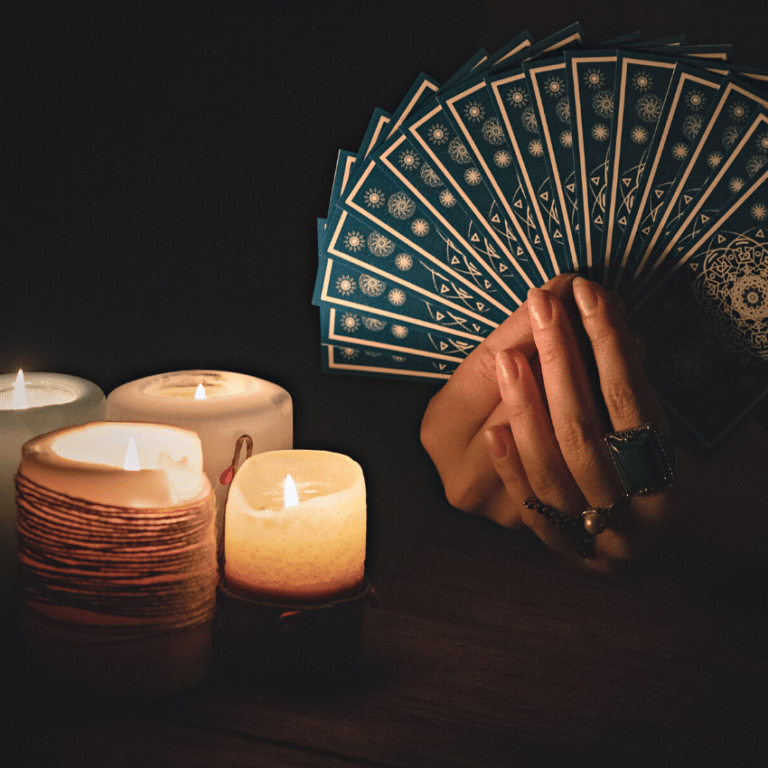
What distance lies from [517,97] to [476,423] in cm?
38

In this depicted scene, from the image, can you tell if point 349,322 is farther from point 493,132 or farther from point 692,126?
point 692,126

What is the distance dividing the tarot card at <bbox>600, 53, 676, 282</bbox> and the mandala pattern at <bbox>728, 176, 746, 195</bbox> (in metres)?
0.09

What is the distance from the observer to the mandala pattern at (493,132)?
2.96 ft

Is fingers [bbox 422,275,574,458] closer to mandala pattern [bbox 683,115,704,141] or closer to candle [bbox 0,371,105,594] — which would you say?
mandala pattern [bbox 683,115,704,141]

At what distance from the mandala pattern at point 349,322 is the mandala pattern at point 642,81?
42 centimetres

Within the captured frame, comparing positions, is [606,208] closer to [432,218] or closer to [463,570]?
[432,218]

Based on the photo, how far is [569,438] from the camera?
2.55ft

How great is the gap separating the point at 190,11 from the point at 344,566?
776 mm

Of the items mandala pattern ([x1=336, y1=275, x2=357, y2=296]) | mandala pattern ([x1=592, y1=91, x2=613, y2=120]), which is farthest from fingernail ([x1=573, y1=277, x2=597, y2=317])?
mandala pattern ([x1=336, y1=275, x2=357, y2=296])

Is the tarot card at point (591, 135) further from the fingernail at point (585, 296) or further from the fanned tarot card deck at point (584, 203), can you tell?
the fingernail at point (585, 296)

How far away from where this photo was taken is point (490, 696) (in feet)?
2.20

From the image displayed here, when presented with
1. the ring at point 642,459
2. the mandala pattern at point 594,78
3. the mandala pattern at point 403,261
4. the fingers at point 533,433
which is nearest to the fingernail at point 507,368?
the fingers at point 533,433

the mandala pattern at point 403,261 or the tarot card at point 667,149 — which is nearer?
the tarot card at point 667,149

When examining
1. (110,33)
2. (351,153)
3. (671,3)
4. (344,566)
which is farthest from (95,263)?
(671,3)
